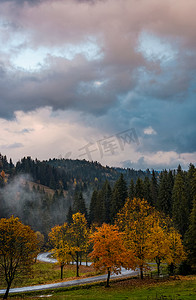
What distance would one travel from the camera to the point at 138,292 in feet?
90.4

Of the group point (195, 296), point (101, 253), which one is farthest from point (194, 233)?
point (195, 296)

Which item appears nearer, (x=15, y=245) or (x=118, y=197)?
(x=15, y=245)

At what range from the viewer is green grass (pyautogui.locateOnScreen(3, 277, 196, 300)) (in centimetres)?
2327

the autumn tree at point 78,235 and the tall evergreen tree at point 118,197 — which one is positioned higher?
the tall evergreen tree at point 118,197

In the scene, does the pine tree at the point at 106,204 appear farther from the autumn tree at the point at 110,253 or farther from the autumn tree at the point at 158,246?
the autumn tree at the point at 110,253

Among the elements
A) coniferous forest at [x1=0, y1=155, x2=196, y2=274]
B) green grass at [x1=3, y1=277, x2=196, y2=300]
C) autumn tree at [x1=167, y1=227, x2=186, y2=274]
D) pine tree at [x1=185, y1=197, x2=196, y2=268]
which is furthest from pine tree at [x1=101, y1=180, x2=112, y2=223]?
green grass at [x1=3, y1=277, x2=196, y2=300]

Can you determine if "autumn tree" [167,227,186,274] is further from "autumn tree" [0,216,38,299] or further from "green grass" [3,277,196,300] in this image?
"autumn tree" [0,216,38,299]

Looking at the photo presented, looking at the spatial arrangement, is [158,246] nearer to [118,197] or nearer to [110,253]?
[110,253]

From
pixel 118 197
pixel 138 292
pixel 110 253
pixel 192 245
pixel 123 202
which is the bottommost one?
pixel 138 292

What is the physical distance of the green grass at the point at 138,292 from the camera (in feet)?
76.3

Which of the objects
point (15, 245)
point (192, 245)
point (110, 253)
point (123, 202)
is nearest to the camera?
point (15, 245)

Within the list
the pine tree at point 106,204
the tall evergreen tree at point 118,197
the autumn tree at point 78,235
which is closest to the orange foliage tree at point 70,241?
the autumn tree at point 78,235

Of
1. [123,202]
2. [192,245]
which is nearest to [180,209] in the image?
[192,245]

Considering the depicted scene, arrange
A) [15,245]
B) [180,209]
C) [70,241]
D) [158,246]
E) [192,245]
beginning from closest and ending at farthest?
Result: [15,245], [158,246], [192,245], [70,241], [180,209]
